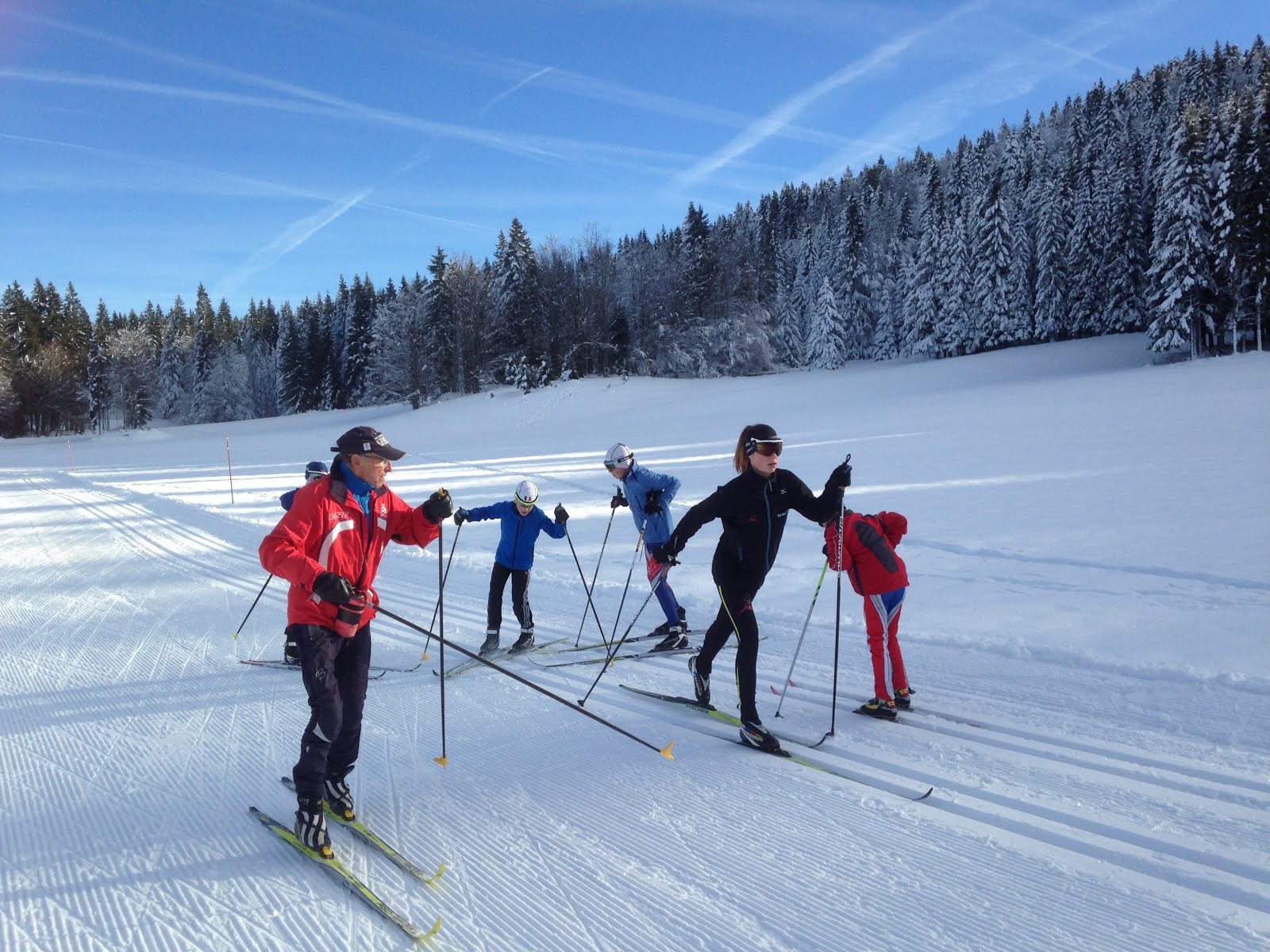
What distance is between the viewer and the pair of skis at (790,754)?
3.89 metres

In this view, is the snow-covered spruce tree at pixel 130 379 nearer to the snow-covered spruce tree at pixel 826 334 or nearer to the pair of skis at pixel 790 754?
the snow-covered spruce tree at pixel 826 334

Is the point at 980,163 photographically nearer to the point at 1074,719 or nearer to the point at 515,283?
the point at 515,283

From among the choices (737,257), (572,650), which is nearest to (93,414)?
(737,257)

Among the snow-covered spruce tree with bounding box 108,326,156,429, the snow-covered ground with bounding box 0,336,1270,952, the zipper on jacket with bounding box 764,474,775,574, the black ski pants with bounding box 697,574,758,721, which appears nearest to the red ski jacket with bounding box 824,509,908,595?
the zipper on jacket with bounding box 764,474,775,574

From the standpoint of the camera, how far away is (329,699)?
337 centimetres

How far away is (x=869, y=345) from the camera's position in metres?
56.2

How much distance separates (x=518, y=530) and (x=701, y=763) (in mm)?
2906

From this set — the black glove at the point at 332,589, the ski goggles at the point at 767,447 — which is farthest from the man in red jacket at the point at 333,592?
the ski goggles at the point at 767,447

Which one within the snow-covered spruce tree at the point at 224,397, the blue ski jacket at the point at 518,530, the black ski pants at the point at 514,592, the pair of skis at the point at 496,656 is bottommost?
the pair of skis at the point at 496,656

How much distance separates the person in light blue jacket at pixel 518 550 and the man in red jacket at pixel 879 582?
255 centimetres

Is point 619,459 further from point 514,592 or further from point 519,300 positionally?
point 519,300

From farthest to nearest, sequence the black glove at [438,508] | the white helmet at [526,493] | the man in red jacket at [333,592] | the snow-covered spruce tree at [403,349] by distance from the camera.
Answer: the snow-covered spruce tree at [403,349]
the white helmet at [526,493]
the black glove at [438,508]
the man in red jacket at [333,592]

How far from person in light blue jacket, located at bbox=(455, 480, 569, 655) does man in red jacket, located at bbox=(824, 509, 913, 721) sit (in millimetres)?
2551

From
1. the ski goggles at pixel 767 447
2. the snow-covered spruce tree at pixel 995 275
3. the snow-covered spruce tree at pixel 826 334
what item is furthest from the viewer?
the snow-covered spruce tree at pixel 826 334
